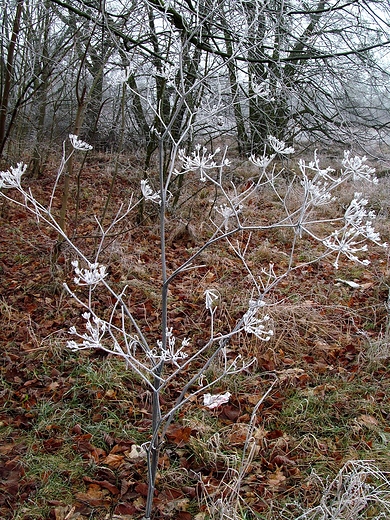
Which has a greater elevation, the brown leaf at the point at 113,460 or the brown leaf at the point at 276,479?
the brown leaf at the point at 276,479

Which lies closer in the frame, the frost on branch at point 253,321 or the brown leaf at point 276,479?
the frost on branch at point 253,321

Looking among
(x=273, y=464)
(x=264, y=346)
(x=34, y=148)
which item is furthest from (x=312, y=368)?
(x=34, y=148)

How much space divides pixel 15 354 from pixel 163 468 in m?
1.42

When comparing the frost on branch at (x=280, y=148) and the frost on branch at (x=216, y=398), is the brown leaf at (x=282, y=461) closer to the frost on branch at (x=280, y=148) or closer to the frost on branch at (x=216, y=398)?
the frost on branch at (x=216, y=398)

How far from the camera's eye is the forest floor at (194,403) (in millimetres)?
1968

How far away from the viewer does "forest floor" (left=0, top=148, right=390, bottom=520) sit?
1968 mm

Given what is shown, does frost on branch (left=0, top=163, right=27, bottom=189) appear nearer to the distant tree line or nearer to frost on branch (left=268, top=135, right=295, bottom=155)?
frost on branch (left=268, top=135, right=295, bottom=155)

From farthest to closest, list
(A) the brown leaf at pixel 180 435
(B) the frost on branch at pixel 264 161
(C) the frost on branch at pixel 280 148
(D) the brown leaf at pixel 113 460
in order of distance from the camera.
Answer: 1. (A) the brown leaf at pixel 180 435
2. (D) the brown leaf at pixel 113 460
3. (C) the frost on branch at pixel 280 148
4. (B) the frost on branch at pixel 264 161

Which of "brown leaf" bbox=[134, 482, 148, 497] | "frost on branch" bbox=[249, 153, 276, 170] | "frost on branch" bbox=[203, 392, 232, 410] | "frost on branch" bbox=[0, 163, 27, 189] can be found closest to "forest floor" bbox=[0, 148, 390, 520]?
"brown leaf" bbox=[134, 482, 148, 497]

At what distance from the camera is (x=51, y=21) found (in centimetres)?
507

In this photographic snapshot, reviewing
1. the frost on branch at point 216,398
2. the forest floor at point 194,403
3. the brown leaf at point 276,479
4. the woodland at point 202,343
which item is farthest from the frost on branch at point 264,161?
the brown leaf at point 276,479

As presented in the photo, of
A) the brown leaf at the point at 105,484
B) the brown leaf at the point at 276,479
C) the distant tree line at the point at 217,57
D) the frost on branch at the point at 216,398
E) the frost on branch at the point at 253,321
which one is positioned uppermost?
the distant tree line at the point at 217,57

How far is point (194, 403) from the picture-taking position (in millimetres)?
2543

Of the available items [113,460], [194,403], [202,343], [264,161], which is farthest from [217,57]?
[113,460]
